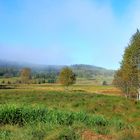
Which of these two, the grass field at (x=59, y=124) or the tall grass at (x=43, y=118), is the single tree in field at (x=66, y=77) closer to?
the grass field at (x=59, y=124)

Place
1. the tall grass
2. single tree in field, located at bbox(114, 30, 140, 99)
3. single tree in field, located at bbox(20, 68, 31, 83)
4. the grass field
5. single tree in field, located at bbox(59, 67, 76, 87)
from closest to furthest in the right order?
the grass field < the tall grass < single tree in field, located at bbox(114, 30, 140, 99) < single tree in field, located at bbox(59, 67, 76, 87) < single tree in field, located at bbox(20, 68, 31, 83)

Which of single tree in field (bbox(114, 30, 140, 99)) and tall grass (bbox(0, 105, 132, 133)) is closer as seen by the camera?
tall grass (bbox(0, 105, 132, 133))

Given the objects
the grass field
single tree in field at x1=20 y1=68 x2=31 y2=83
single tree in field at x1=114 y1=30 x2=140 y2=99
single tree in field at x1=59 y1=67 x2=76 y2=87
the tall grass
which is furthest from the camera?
single tree in field at x1=20 y1=68 x2=31 y2=83

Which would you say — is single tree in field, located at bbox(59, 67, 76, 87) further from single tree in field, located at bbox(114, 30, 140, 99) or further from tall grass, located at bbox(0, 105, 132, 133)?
tall grass, located at bbox(0, 105, 132, 133)

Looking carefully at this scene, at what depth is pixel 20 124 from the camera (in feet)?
61.9

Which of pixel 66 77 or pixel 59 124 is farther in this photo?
pixel 66 77

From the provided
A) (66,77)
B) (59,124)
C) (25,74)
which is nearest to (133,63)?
(59,124)

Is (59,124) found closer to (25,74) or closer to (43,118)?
(43,118)

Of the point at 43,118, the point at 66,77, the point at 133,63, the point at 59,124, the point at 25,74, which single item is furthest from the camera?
the point at 25,74

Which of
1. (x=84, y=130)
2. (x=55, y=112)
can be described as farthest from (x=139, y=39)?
(x=84, y=130)

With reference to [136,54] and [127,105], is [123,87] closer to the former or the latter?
[136,54]

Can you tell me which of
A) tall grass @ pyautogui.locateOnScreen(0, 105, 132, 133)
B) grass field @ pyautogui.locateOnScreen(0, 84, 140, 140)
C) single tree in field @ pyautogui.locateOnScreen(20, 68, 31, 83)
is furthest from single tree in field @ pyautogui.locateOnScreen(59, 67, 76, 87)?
tall grass @ pyautogui.locateOnScreen(0, 105, 132, 133)

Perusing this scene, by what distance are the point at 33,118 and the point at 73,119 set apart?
2.12 metres

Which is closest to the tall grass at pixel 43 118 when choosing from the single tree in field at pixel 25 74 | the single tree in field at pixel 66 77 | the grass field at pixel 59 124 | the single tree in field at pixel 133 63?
the grass field at pixel 59 124
